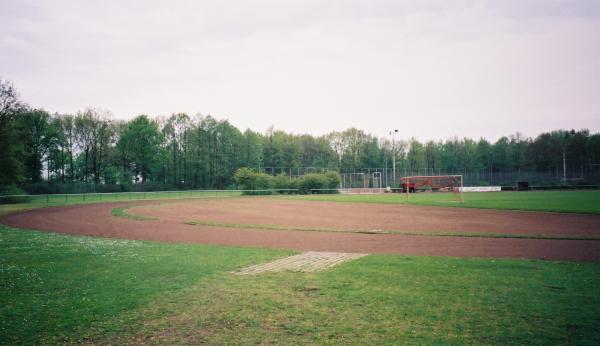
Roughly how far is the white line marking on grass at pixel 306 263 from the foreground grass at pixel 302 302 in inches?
21.1

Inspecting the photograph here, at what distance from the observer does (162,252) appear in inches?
469

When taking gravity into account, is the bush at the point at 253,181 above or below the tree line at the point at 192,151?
below

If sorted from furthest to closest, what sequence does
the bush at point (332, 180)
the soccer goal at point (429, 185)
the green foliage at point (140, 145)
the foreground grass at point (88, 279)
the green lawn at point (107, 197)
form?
the green foliage at point (140, 145), the bush at point (332, 180), the soccer goal at point (429, 185), the green lawn at point (107, 197), the foreground grass at point (88, 279)

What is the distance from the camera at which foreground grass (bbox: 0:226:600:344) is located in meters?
5.12

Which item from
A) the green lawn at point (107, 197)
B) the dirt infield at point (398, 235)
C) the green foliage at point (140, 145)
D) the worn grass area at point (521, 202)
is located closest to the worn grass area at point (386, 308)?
the dirt infield at point (398, 235)

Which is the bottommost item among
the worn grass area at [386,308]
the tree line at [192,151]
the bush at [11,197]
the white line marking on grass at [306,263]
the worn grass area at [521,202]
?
the worn grass area at [521,202]

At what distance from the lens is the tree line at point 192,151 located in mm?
66250

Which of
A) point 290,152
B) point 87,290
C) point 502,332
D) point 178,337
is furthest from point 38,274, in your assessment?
point 290,152

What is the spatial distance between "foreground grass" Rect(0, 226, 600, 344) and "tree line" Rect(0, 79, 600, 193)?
45919 mm

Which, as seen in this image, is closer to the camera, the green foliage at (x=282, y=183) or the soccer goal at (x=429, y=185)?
the soccer goal at (x=429, y=185)

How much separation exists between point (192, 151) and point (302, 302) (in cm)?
8908

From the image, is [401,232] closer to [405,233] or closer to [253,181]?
[405,233]

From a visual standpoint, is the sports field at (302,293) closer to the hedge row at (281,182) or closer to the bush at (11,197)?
the bush at (11,197)

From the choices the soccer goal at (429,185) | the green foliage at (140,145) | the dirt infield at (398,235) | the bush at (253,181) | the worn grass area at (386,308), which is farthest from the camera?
the green foliage at (140,145)
